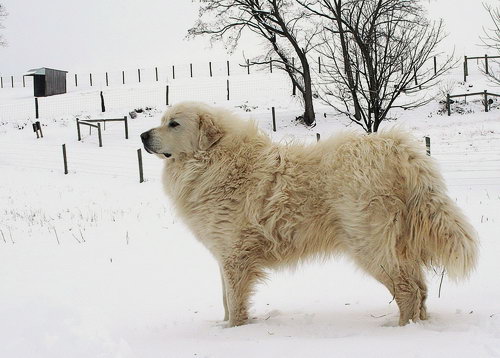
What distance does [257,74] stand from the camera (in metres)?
45.8

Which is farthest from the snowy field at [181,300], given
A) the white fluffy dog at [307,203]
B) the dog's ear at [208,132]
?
the dog's ear at [208,132]

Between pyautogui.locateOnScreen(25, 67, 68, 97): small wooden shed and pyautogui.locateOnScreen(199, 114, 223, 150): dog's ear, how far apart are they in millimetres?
41367

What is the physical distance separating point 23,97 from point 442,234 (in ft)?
150

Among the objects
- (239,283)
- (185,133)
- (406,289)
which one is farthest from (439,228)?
(185,133)

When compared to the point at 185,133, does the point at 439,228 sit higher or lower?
lower

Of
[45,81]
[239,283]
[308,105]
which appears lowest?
[239,283]

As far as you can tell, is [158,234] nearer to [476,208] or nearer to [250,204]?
[250,204]

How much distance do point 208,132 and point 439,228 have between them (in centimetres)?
220

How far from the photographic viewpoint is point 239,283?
13.9 ft

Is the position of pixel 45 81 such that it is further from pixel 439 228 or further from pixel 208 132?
pixel 439 228

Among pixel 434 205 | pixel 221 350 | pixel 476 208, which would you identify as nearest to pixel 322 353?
pixel 221 350

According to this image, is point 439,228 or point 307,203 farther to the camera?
point 307,203

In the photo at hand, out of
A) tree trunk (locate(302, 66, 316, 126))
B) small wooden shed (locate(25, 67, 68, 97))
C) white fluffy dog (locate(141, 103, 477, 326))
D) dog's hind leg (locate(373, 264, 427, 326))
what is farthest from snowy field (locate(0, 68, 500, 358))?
small wooden shed (locate(25, 67, 68, 97))

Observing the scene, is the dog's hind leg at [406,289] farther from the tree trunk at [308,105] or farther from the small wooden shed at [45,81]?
the small wooden shed at [45,81]
